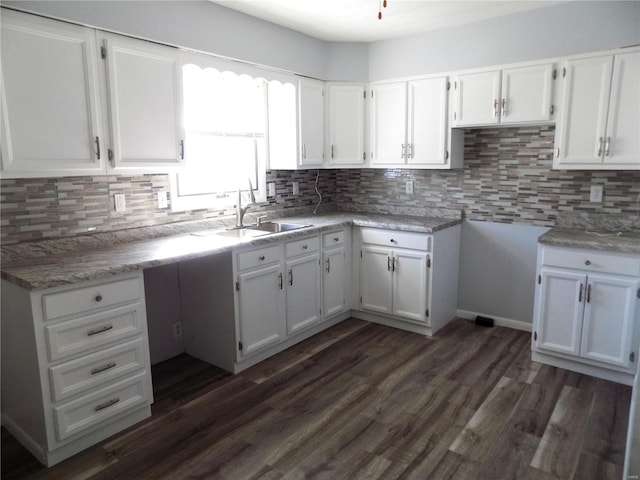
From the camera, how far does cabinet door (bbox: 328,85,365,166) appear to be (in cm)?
396

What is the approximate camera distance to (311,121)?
12.5 feet

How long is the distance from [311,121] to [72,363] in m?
2.59

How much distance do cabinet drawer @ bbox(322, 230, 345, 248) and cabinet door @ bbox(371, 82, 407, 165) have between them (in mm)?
766

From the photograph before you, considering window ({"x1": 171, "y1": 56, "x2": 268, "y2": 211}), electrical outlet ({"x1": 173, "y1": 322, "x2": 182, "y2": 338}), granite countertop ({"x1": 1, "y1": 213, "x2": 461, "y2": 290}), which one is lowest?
electrical outlet ({"x1": 173, "y1": 322, "x2": 182, "y2": 338})

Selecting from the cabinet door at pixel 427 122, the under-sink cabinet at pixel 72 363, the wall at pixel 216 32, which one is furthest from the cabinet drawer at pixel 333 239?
the under-sink cabinet at pixel 72 363

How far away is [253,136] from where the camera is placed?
3703 mm

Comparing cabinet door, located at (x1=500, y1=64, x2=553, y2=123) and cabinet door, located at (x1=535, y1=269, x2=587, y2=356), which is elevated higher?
cabinet door, located at (x1=500, y1=64, x2=553, y2=123)

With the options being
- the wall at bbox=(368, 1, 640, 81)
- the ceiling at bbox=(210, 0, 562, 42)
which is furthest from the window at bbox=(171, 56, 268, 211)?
the wall at bbox=(368, 1, 640, 81)

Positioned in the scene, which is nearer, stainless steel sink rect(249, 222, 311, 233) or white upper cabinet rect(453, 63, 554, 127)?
white upper cabinet rect(453, 63, 554, 127)

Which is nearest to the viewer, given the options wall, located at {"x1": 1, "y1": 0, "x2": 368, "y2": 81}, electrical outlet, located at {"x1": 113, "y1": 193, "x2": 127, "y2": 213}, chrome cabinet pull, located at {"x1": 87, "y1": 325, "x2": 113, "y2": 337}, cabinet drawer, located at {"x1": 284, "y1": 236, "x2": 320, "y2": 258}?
chrome cabinet pull, located at {"x1": 87, "y1": 325, "x2": 113, "y2": 337}

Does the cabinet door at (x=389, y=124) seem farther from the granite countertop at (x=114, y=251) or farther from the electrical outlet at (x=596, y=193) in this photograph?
the electrical outlet at (x=596, y=193)

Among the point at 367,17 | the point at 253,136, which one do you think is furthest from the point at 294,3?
the point at 253,136

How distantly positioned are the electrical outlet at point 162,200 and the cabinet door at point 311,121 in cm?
121

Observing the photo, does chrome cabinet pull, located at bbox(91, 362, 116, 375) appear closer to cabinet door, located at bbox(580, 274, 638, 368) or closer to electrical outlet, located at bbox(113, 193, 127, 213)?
electrical outlet, located at bbox(113, 193, 127, 213)
